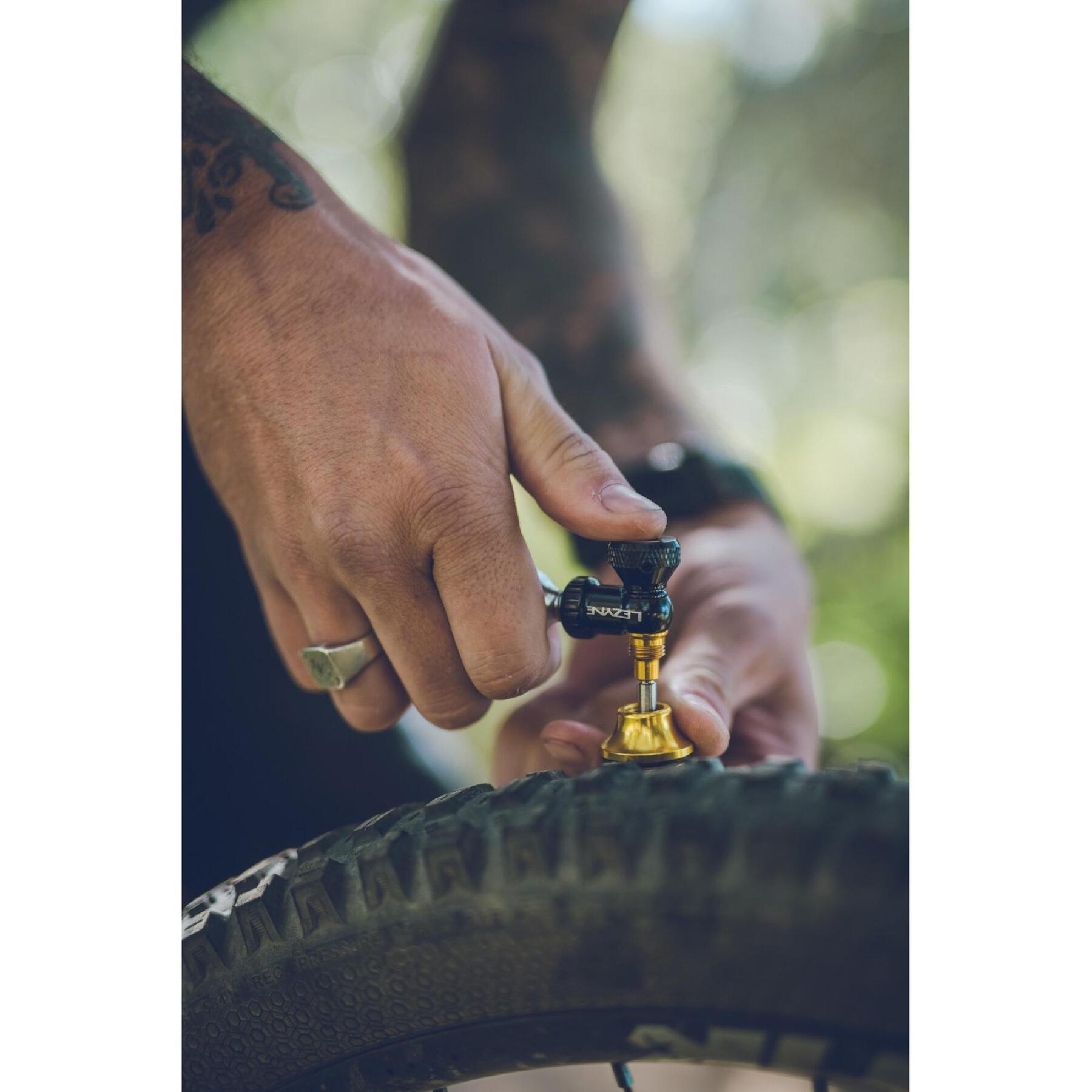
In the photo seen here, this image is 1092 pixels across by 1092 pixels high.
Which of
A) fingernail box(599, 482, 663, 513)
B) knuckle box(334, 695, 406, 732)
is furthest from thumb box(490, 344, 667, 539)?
knuckle box(334, 695, 406, 732)

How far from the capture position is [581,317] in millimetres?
910

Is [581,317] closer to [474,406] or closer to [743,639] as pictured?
[474,406]

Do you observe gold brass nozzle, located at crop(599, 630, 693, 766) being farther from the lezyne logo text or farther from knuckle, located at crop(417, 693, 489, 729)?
knuckle, located at crop(417, 693, 489, 729)

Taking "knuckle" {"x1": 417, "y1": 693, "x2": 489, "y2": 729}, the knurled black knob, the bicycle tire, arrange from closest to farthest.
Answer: the bicycle tire < the knurled black knob < "knuckle" {"x1": 417, "y1": 693, "x2": 489, "y2": 729}

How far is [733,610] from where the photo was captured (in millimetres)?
841

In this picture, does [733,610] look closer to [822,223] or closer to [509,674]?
[509,674]

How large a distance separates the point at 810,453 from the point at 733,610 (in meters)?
0.15

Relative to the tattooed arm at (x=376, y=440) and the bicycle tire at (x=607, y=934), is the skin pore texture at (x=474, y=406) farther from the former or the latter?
the bicycle tire at (x=607, y=934)

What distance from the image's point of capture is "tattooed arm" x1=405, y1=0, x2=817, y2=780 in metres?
0.84

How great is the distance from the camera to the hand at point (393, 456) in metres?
0.81

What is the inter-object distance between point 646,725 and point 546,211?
18.8 inches

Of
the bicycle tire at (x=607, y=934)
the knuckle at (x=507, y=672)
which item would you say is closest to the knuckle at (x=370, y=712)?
the knuckle at (x=507, y=672)

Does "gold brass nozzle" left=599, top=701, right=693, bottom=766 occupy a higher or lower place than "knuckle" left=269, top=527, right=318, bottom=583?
lower
